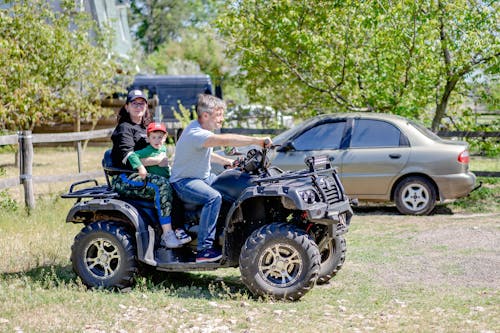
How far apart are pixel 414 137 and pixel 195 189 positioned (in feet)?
20.0

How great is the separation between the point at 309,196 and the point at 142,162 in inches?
65.0

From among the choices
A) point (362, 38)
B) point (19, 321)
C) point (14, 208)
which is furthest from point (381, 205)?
point (19, 321)

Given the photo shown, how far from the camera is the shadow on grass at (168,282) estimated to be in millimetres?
7246

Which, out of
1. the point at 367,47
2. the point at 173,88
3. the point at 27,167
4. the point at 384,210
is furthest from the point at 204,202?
the point at 173,88

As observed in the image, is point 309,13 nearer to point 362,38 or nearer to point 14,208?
point 362,38

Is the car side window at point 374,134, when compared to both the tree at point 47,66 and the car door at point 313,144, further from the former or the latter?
the tree at point 47,66

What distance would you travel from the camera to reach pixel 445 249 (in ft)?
30.7

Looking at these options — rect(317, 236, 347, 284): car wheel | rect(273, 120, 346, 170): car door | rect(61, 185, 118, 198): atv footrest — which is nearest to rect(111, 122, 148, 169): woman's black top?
rect(61, 185, 118, 198): atv footrest

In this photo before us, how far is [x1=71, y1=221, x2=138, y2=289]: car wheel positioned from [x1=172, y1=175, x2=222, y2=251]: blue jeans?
2.37ft

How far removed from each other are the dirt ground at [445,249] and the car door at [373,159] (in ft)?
1.56

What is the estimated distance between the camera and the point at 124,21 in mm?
36844

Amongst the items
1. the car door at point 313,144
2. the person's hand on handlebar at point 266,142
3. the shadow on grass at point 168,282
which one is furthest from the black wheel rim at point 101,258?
the car door at point 313,144

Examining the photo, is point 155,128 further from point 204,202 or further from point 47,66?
point 47,66

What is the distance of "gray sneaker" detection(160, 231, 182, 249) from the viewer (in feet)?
23.7
